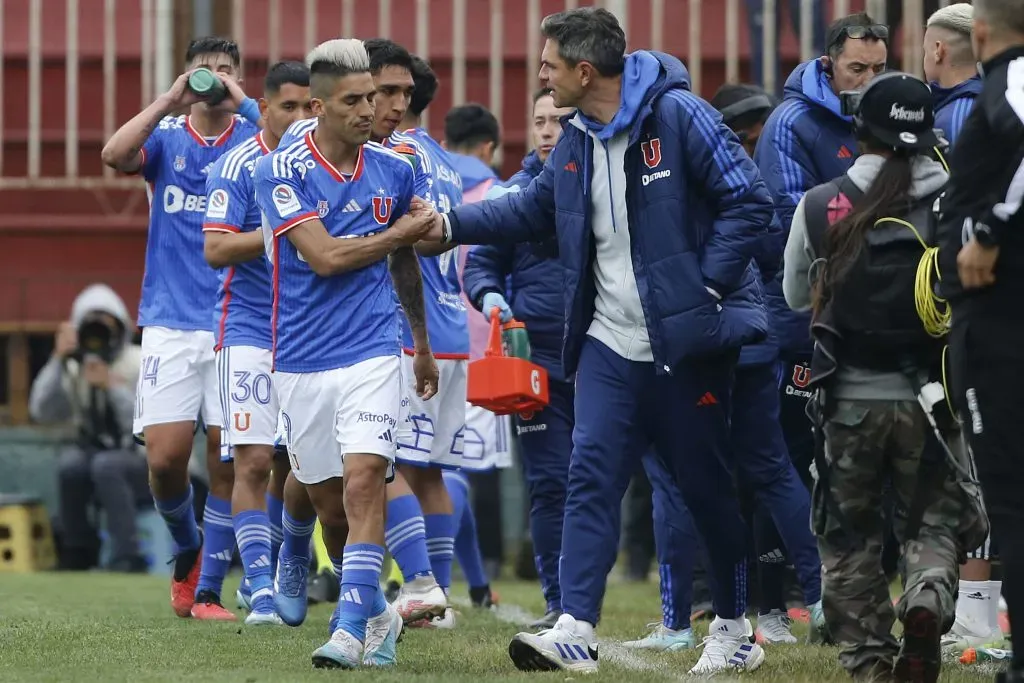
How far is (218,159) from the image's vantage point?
28.9 ft

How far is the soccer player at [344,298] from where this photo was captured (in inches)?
258

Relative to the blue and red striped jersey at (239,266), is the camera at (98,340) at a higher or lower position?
lower

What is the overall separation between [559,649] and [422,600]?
185cm

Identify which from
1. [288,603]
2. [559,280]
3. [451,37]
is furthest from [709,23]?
[288,603]

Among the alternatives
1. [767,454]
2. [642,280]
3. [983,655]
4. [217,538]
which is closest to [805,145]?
[767,454]

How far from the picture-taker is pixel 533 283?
355 inches

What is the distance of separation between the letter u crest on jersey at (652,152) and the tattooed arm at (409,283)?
978 mm

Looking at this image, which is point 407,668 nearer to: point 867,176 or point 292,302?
point 292,302

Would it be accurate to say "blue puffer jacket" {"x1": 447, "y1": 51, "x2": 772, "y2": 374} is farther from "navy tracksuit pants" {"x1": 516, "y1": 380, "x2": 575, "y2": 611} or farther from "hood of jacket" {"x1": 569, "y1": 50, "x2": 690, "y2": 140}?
"navy tracksuit pants" {"x1": 516, "y1": 380, "x2": 575, "y2": 611}

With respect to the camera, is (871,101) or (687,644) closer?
(871,101)

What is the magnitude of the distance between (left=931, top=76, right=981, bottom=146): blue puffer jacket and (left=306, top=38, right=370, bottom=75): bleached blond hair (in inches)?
88.0

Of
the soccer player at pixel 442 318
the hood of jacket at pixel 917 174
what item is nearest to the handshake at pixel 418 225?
the hood of jacket at pixel 917 174

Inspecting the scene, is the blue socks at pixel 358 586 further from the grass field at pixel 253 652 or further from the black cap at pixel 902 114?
the black cap at pixel 902 114

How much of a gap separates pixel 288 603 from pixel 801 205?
3.29m
